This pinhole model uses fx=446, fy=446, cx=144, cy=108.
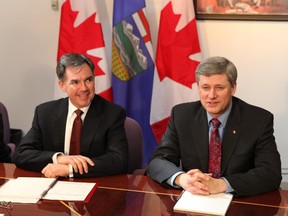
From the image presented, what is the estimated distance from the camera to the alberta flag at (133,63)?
3533mm

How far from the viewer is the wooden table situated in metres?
1.79

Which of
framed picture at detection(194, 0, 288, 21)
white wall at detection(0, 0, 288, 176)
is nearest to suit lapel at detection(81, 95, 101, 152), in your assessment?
white wall at detection(0, 0, 288, 176)

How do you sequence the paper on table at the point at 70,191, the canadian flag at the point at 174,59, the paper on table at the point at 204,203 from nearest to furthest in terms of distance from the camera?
1. the paper on table at the point at 204,203
2. the paper on table at the point at 70,191
3. the canadian flag at the point at 174,59

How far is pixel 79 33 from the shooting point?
354 cm

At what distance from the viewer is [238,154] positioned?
2.18 meters

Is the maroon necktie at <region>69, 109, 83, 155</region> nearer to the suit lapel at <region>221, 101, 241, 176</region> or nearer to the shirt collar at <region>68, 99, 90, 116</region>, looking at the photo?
the shirt collar at <region>68, 99, 90, 116</region>

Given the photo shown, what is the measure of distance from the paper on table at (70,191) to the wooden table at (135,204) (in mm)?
35

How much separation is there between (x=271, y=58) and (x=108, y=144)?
1813 mm

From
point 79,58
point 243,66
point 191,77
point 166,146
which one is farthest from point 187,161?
point 243,66

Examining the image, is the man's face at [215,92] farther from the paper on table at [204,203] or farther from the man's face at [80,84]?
the man's face at [80,84]

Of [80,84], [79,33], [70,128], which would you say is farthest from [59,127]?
[79,33]

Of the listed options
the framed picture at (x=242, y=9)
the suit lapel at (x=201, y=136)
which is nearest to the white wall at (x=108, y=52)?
the framed picture at (x=242, y=9)

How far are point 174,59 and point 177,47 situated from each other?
0.32 feet

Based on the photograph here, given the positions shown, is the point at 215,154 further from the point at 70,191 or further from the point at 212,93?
the point at 70,191
